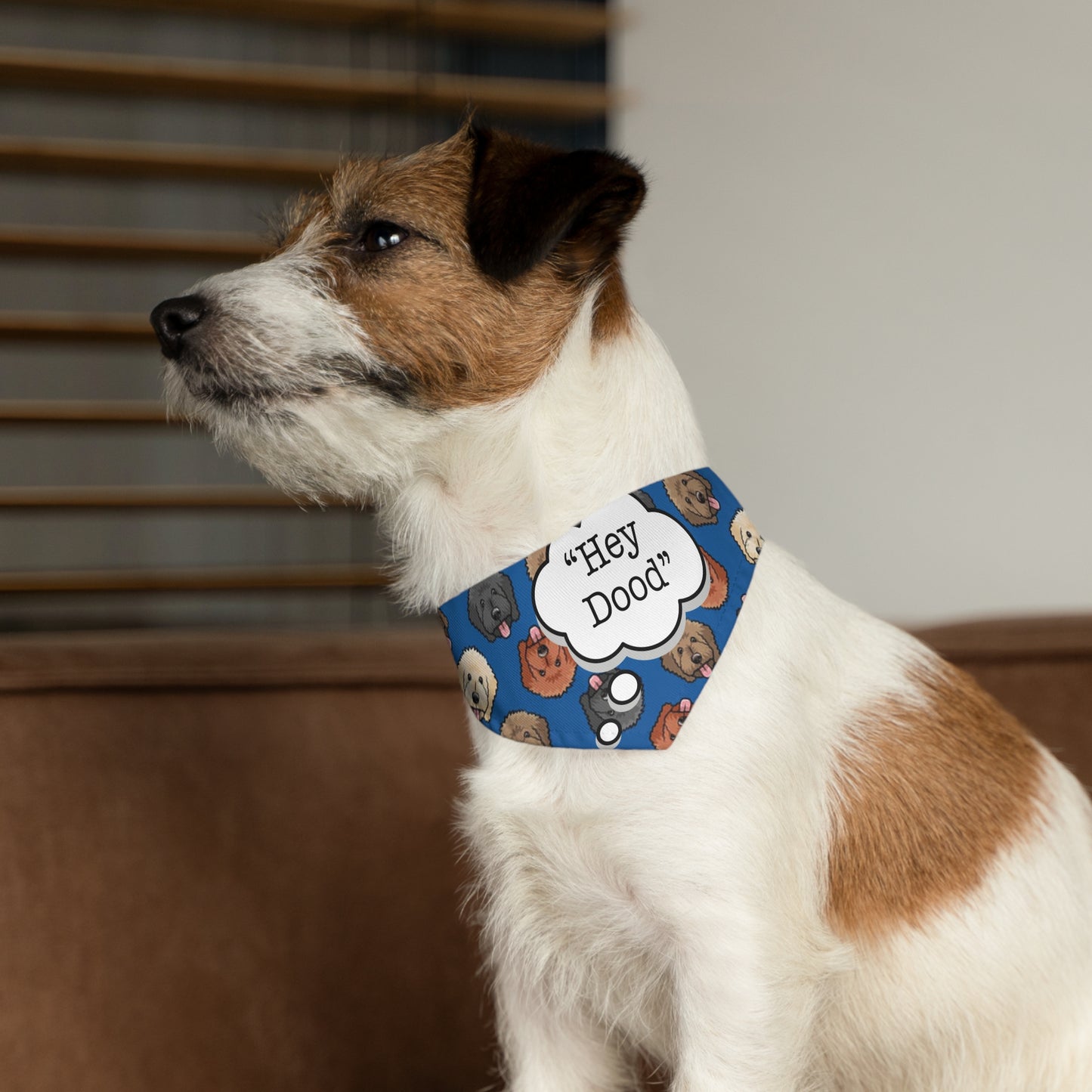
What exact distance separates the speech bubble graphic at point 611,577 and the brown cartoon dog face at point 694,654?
1.8 inches

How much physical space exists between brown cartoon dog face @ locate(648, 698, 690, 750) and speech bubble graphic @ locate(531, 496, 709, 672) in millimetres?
84

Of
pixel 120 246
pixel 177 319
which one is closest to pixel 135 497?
pixel 120 246

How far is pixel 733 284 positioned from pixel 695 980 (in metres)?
2.10

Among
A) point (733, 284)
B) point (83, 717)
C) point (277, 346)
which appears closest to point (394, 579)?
point (277, 346)

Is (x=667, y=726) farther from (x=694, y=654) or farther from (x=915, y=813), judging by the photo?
(x=915, y=813)

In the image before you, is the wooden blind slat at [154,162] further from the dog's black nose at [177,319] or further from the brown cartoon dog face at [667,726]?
the brown cartoon dog face at [667,726]

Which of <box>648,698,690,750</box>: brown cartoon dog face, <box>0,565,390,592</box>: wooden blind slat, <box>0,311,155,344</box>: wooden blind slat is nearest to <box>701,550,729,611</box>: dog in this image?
<box>648,698,690,750</box>: brown cartoon dog face

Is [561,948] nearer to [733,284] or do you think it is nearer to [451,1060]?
[451,1060]

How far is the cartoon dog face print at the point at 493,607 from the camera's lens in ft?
3.51

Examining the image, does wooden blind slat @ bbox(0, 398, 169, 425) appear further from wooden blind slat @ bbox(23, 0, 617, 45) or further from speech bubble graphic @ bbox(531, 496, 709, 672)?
speech bubble graphic @ bbox(531, 496, 709, 672)

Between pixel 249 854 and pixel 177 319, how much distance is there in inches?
30.8

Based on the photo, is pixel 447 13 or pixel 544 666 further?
pixel 447 13

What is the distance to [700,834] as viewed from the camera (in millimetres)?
959

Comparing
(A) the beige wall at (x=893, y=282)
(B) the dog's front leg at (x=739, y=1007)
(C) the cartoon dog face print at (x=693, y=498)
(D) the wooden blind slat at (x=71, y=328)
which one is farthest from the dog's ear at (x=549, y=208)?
(D) the wooden blind slat at (x=71, y=328)
